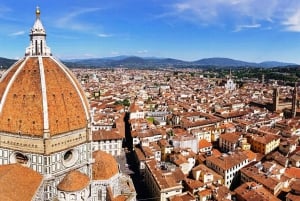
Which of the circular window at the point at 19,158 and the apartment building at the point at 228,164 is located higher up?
the circular window at the point at 19,158

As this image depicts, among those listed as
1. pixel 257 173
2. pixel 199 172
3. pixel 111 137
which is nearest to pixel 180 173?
pixel 199 172

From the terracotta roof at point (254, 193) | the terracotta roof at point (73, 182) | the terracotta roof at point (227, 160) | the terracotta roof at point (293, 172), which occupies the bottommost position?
the terracotta roof at point (254, 193)

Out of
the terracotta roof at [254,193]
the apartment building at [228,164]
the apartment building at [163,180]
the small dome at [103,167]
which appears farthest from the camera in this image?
the apartment building at [228,164]

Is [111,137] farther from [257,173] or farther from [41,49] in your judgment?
[41,49]

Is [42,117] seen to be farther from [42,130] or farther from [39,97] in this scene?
[39,97]

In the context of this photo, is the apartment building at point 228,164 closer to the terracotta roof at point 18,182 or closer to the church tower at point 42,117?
the church tower at point 42,117

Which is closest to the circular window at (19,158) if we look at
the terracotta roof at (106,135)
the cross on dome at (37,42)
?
the cross on dome at (37,42)

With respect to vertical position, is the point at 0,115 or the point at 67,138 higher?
the point at 0,115
